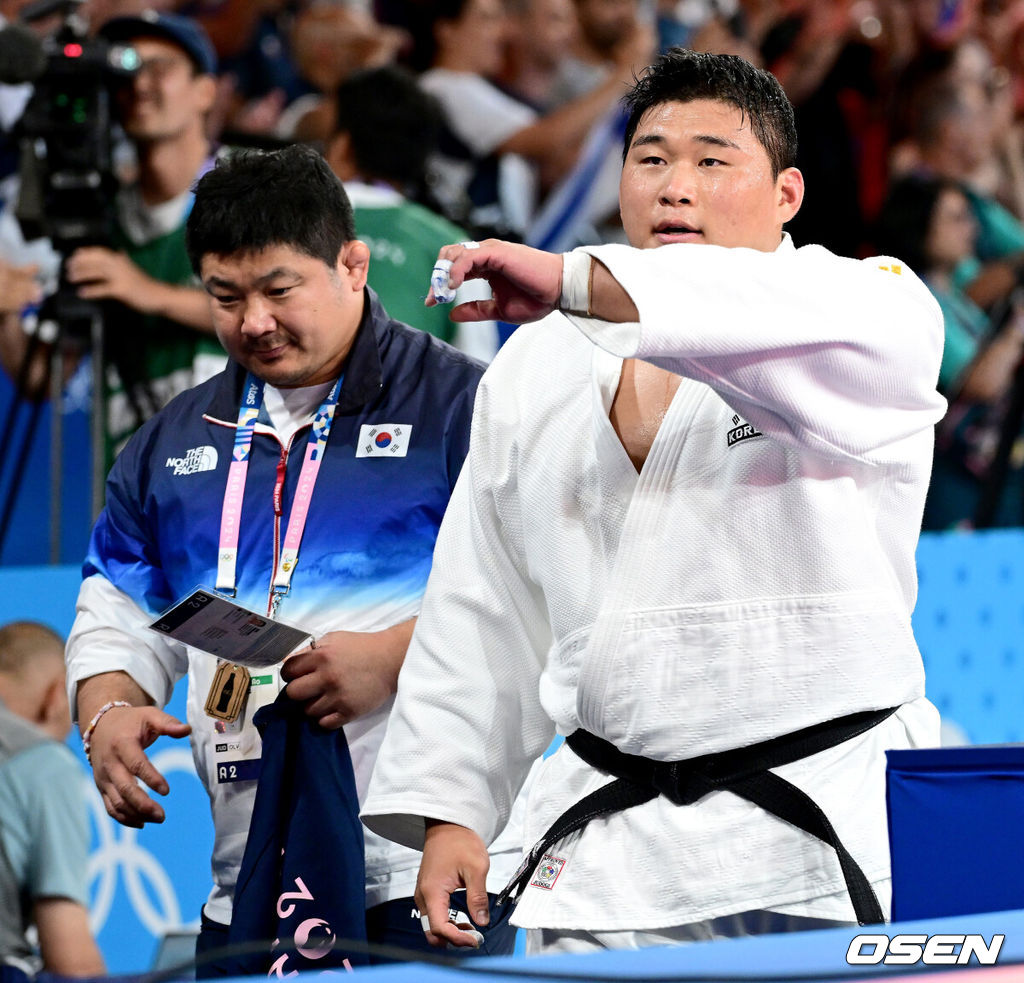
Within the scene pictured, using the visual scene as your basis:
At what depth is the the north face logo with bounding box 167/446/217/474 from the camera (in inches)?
82.8

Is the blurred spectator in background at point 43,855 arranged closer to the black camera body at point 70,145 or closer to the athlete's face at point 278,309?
the athlete's face at point 278,309

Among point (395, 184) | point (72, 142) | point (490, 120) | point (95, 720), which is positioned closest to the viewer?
point (95, 720)

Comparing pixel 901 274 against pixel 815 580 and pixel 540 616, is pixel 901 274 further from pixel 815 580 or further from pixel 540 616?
pixel 540 616

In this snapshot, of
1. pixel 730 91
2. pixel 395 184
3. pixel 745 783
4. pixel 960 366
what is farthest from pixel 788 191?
pixel 960 366

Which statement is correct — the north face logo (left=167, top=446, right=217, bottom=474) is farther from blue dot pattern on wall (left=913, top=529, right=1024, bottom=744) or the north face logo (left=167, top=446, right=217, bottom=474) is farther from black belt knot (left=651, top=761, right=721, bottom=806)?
blue dot pattern on wall (left=913, top=529, right=1024, bottom=744)

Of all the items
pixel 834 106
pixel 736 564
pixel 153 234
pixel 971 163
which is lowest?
pixel 736 564

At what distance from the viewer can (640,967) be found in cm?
96

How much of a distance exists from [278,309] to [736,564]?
841 millimetres

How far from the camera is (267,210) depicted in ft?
6.65

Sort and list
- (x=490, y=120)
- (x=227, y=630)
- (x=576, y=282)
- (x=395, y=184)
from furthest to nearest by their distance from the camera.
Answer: (x=490, y=120) → (x=395, y=184) → (x=227, y=630) → (x=576, y=282)

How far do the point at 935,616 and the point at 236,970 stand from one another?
237cm

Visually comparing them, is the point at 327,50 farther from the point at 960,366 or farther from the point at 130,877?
the point at 130,877

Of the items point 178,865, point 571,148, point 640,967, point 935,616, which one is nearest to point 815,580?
point 640,967

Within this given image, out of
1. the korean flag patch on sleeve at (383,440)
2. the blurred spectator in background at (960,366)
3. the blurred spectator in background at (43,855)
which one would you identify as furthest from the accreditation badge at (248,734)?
the blurred spectator in background at (960,366)
